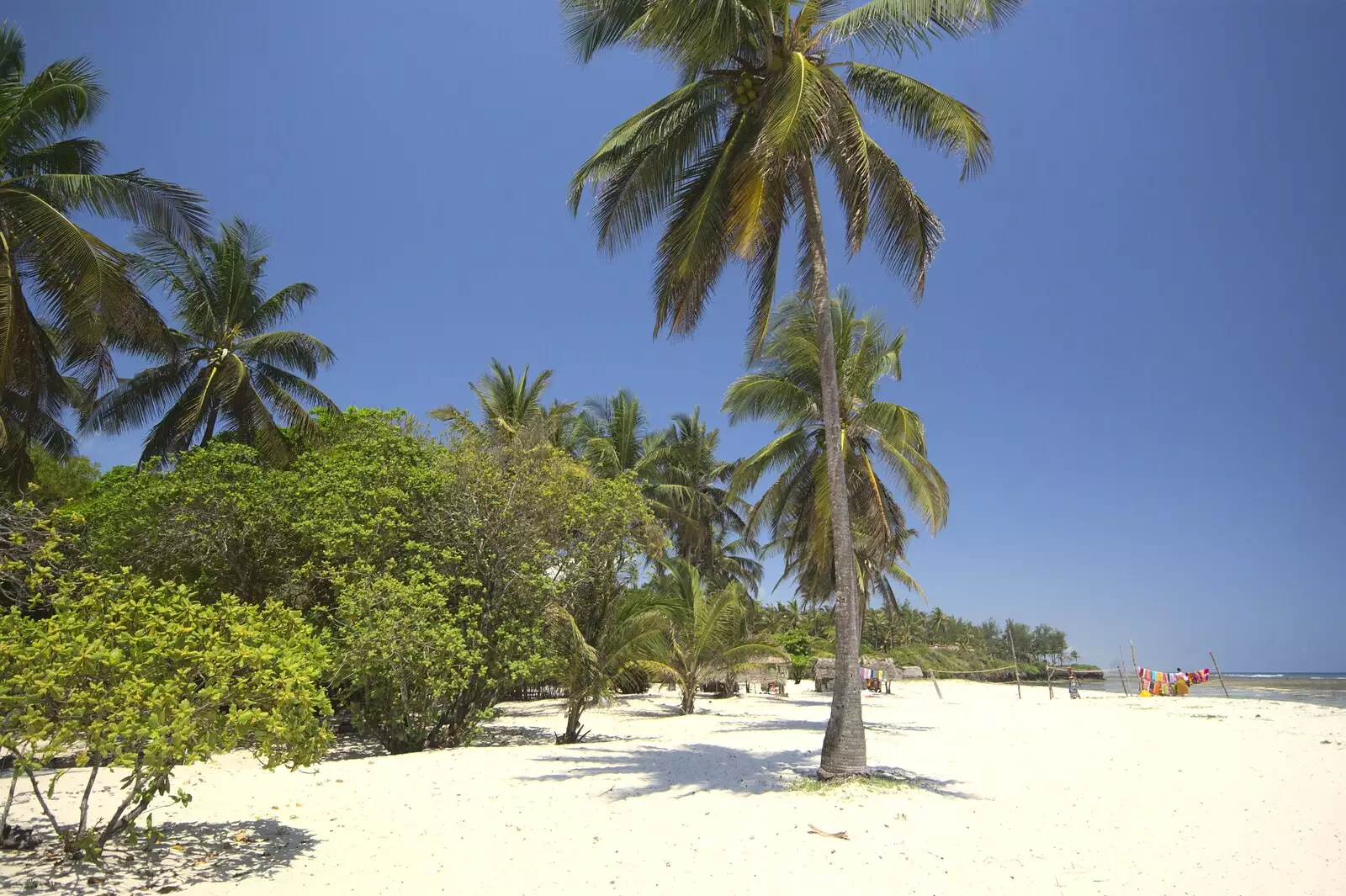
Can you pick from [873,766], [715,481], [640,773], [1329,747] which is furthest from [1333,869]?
[715,481]

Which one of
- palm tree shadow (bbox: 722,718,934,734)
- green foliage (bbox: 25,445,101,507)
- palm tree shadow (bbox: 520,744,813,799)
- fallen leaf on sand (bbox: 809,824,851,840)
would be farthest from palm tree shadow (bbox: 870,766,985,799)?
green foliage (bbox: 25,445,101,507)

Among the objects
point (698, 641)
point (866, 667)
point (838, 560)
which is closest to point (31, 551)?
point (838, 560)

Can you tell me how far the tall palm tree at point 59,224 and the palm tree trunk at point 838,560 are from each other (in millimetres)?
9611

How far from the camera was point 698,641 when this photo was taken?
1697 cm

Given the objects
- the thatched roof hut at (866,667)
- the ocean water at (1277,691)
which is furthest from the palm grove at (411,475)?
the ocean water at (1277,691)

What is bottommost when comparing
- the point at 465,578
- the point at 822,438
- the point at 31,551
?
the point at 31,551

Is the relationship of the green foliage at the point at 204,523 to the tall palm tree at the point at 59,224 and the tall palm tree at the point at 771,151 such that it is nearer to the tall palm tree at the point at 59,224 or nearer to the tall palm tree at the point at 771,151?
the tall palm tree at the point at 59,224

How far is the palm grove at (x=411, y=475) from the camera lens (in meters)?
4.90

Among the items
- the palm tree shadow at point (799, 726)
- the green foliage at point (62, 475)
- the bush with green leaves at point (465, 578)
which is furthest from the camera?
the green foliage at point (62, 475)

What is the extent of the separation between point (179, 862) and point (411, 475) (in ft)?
24.0

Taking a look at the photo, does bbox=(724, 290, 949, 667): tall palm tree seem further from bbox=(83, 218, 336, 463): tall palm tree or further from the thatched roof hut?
bbox=(83, 218, 336, 463): tall palm tree

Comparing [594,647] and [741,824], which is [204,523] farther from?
[741,824]

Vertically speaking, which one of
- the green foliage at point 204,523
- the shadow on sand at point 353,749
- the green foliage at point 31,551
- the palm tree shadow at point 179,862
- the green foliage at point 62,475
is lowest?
the shadow on sand at point 353,749

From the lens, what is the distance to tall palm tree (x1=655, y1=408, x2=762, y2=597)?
29531 millimetres
